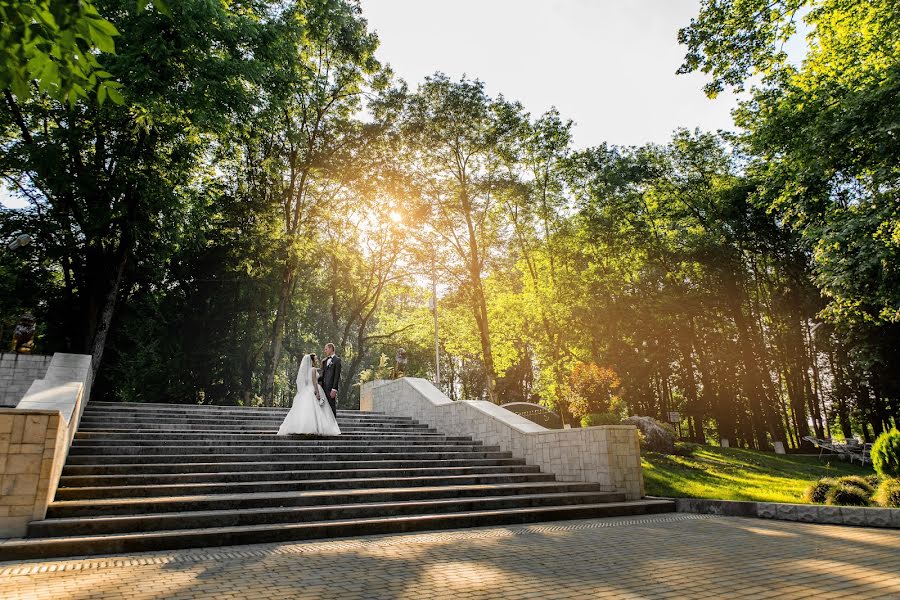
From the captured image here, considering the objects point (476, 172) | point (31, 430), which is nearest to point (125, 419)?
point (31, 430)

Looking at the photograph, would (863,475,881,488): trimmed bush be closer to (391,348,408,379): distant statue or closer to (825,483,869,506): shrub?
(825,483,869,506): shrub

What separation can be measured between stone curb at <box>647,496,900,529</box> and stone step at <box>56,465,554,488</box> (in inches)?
108

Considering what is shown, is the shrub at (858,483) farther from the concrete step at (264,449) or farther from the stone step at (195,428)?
the stone step at (195,428)

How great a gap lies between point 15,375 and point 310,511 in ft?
36.5

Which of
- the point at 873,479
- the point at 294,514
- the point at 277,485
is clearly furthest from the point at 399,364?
the point at 873,479

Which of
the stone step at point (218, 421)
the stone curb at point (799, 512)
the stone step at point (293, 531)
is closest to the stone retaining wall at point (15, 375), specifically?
the stone step at point (218, 421)

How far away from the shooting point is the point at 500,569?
15.7 ft

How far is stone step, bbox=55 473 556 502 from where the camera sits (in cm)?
681

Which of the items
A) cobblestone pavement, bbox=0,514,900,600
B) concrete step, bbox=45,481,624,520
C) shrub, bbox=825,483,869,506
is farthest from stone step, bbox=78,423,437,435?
shrub, bbox=825,483,869,506

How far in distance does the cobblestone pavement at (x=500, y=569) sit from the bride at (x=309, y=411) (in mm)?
5099

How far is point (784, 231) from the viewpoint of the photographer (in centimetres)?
2909

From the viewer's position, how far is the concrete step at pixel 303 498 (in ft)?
20.4

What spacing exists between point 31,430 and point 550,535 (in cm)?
634

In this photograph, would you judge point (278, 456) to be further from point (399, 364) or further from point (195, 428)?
point (399, 364)
